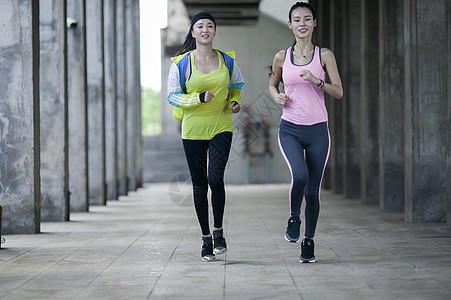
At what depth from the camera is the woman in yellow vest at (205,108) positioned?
18.6 ft

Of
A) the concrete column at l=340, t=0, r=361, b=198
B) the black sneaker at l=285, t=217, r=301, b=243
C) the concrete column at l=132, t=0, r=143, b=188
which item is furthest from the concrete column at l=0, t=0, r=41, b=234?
the concrete column at l=132, t=0, r=143, b=188

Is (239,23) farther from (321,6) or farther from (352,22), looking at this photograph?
(352,22)

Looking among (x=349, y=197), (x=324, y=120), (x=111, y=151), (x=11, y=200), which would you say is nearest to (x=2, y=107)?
(x=11, y=200)

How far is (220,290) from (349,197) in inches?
440

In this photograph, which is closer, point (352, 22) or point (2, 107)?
point (2, 107)

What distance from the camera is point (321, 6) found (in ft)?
62.7

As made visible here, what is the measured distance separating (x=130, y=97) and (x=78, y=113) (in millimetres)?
9499

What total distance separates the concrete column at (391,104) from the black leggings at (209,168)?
5832 mm

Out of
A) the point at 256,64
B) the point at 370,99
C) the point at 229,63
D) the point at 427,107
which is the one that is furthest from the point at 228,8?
the point at 229,63

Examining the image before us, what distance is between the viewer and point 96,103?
14117 mm

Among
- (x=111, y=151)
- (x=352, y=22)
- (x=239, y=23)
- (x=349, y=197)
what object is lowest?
A: (x=349, y=197)

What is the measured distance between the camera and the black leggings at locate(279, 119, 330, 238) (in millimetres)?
5508

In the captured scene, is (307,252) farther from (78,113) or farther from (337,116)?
(337,116)

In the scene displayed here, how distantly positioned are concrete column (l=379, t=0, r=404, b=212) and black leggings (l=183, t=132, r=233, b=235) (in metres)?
5.83
